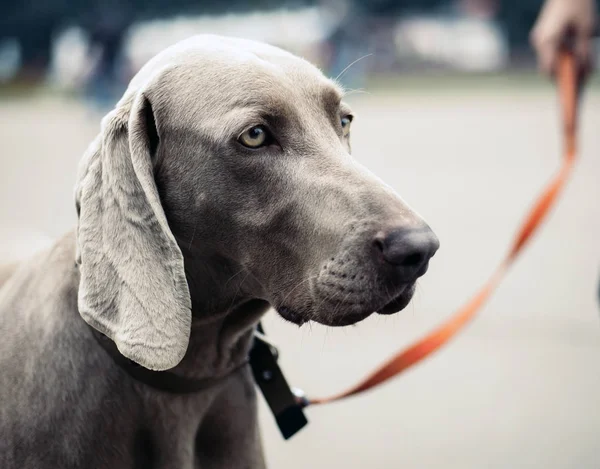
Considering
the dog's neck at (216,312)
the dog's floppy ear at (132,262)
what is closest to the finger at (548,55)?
the dog's neck at (216,312)

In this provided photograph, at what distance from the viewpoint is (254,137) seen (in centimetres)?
216

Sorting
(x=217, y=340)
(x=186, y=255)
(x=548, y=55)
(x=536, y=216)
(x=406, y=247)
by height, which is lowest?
(x=536, y=216)

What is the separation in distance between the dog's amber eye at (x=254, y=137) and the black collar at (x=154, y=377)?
25.7 inches

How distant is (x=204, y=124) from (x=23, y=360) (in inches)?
32.8

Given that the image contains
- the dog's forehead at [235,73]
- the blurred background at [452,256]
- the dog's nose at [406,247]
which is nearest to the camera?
the dog's nose at [406,247]

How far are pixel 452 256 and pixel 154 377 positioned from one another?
5.31 m

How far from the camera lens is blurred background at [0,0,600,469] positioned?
410 centimetres

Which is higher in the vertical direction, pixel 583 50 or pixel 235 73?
pixel 235 73

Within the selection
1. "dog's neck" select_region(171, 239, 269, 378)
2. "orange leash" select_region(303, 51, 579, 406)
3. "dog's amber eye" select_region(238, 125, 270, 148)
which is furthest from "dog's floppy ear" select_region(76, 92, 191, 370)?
"orange leash" select_region(303, 51, 579, 406)

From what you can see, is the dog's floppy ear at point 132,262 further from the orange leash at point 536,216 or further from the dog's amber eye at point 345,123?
the orange leash at point 536,216

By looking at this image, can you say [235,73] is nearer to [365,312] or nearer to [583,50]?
[365,312]

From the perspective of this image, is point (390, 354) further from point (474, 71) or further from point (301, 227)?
point (474, 71)

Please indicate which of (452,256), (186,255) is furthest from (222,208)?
(452,256)

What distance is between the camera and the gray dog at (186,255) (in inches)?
82.0
